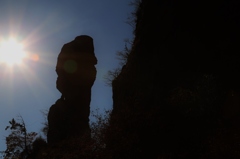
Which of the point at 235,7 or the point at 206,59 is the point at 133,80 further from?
the point at 235,7

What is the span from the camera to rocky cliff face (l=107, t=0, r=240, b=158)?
2078 centimetres

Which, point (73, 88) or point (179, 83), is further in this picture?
point (73, 88)

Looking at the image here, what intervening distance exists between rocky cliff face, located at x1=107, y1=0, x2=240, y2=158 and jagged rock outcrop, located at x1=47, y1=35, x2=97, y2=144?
14.2m

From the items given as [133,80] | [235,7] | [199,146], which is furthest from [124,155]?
[235,7]

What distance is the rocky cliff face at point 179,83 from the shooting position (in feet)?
68.2

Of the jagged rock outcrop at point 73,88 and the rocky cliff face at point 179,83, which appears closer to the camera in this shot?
the rocky cliff face at point 179,83

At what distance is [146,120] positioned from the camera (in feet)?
74.1

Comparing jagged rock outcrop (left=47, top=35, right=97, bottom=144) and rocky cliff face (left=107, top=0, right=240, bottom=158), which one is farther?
jagged rock outcrop (left=47, top=35, right=97, bottom=144)

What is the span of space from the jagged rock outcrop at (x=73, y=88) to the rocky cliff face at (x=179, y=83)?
558 inches

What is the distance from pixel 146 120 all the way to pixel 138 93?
426 cm

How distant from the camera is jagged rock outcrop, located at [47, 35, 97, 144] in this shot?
40062 millimetres

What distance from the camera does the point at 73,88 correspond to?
43688 millimetres

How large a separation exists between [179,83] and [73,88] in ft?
75.7

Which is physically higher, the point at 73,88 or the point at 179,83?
the point at 73,88
